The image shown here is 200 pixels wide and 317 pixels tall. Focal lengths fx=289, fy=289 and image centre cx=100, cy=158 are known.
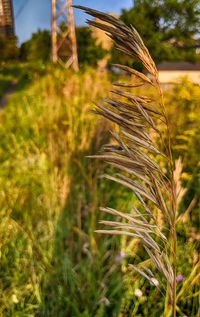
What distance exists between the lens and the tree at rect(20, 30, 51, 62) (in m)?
1.90

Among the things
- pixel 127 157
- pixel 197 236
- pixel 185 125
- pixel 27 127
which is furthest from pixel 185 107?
pixel 27 127

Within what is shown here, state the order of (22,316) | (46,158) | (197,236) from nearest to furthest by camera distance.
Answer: (22,316) → (197,236) → (46,158)

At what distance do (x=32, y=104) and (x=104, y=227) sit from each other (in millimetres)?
3920

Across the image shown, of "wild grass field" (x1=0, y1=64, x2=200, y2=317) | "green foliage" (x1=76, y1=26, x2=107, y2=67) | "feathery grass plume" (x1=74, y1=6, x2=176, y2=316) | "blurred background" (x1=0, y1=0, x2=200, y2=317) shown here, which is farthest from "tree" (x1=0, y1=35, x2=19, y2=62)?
"feathery grass plume" (x1=74, y1=6, x2=176, y2=316)

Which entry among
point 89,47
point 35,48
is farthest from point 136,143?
point 89,47

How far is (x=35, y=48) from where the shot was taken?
25.3ft

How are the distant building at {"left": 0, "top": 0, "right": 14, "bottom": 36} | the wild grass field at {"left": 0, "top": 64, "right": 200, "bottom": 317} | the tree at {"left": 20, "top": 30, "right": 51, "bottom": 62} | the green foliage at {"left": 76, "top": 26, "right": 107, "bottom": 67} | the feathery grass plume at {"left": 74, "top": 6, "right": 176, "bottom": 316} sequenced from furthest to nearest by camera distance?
the tree at {"left": 20, "top": 30, "right": 51, "bottom": 62}
the wild grass field at {"left": 0, "top": 64, "right": 200, "bottom": 317}
the green foliage at {"left": 76, "top": 26, "right": 107, "bottom": 67}
the distant building at {"left": 0, "top": 0, "right": 14, "bottom": 36}
the feathery grass plume at {"left": 74, "top": 6, "right": 176, "bottom": 316}

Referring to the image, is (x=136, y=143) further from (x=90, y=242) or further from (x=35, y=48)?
(x=35, y=48)

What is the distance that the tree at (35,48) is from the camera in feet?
6.24

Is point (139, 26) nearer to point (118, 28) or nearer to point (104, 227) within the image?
point (118, 28)

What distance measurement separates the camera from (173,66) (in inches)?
1224

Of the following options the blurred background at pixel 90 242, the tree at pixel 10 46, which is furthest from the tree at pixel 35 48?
the blurred background at pixel 90 242

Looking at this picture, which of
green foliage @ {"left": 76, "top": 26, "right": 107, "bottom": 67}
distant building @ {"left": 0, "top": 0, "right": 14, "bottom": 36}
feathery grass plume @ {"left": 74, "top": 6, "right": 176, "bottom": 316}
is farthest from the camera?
green foliage @ {"left": 76, "top": 26, "right": 107, "bottom": 67}

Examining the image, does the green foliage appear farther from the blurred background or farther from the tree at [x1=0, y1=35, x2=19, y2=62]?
the tree at [x1=0, y1=35, x2=19, y2=62]
